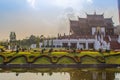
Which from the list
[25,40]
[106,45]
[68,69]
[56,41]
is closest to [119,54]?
[68,69]

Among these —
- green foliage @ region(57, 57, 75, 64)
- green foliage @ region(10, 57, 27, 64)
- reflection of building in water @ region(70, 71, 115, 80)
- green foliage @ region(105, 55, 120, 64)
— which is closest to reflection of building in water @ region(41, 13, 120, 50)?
green foliage @ region(105, 55, 120, 64)

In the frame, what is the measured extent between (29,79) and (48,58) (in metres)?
2.20

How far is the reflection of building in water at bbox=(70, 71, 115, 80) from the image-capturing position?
15438mm

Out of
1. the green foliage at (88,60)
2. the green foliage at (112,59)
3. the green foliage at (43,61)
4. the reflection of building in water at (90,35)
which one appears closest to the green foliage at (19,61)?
the green foliage at (43,61)

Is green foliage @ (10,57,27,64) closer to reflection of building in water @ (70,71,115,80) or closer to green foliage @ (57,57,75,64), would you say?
green foliage @ (57,57,75,64)

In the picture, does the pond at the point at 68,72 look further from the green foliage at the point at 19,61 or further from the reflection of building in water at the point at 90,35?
the reflection of building in water at the point at 90,35

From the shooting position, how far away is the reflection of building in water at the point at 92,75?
15.4m

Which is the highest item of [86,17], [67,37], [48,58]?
[86,17]

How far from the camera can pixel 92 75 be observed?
1623 centimetres

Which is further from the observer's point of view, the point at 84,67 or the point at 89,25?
the point at 89,25

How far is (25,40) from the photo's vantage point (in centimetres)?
4606

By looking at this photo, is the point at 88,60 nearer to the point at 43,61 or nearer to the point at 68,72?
the point at 68,72

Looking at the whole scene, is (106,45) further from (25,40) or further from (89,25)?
(25,40)

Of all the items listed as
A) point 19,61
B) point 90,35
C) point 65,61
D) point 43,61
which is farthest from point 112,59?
point 90,35
